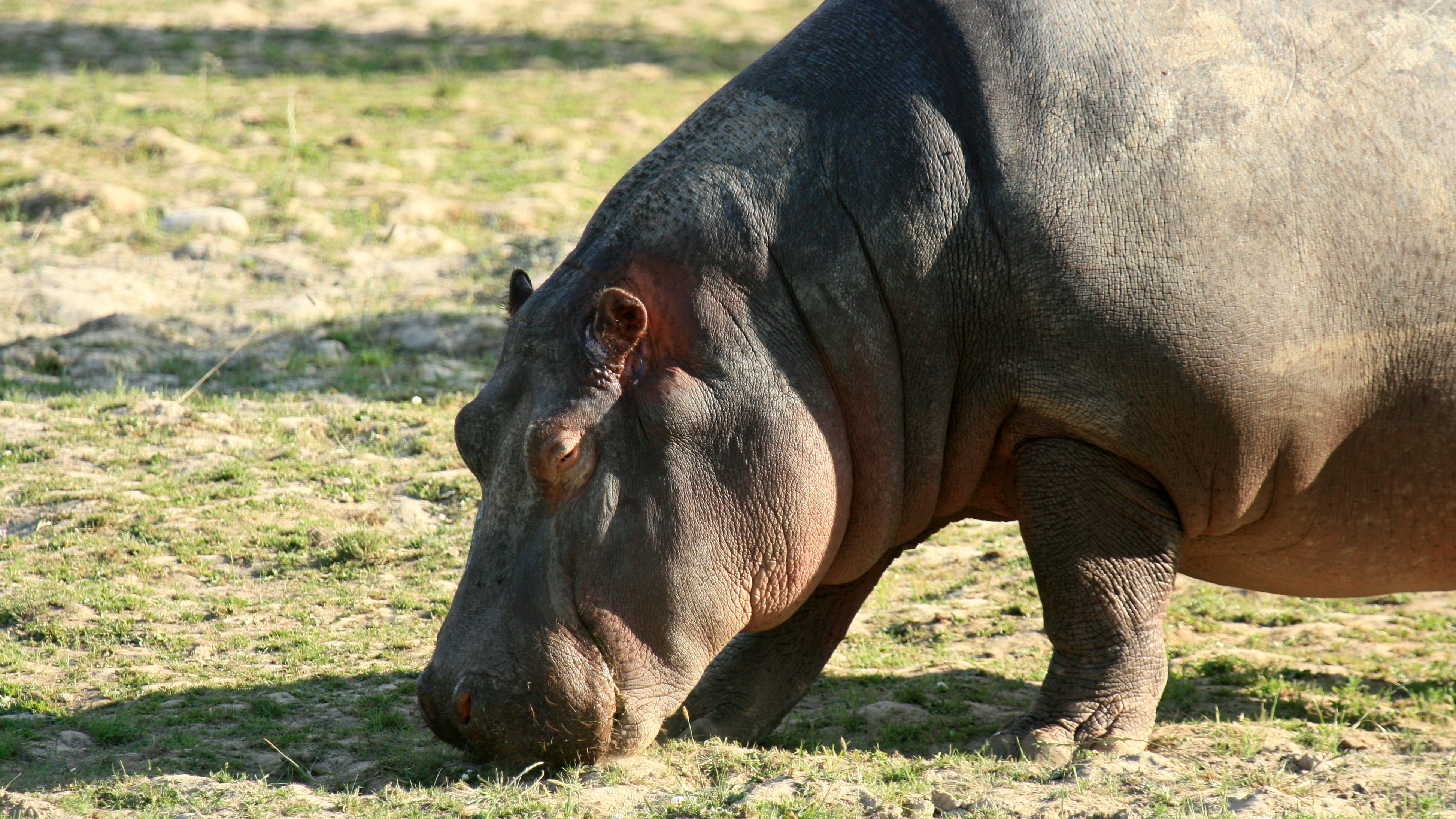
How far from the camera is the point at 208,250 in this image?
27.9 feet

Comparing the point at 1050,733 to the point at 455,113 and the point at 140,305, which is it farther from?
the point at 455,113

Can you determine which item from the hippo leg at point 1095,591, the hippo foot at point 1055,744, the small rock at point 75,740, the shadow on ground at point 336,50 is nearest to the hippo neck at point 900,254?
the hippo leg at point 1095,591

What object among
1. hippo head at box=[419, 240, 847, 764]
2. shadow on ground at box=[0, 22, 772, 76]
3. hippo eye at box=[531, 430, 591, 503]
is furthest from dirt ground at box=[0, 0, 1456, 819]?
shadow on ground at box=[0, 22, 772, 76]

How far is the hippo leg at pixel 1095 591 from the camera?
3879 millimetres

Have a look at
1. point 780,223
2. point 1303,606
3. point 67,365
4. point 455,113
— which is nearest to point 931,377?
point 780,223

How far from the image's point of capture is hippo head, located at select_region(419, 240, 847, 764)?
367 cm

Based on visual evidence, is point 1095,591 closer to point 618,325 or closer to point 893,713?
point 893,713

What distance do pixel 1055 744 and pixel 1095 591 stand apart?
414 mm

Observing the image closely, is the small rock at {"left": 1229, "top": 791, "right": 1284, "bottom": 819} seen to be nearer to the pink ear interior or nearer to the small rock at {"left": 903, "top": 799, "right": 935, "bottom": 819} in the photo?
the small rock at {"left": 903, "top": 799, "right": 935, "bottom": 819}

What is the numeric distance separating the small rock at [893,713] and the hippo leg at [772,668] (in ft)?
0.72

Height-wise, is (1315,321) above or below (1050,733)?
above

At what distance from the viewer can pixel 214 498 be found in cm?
586

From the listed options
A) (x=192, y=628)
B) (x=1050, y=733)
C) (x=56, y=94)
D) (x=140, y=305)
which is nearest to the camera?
(x=1050, y=733)

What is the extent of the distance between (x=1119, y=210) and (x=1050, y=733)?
1.36 metres
